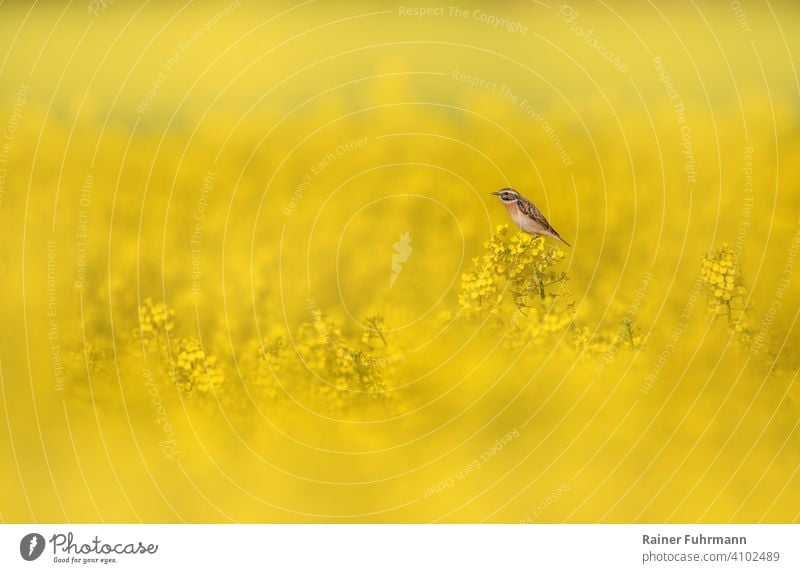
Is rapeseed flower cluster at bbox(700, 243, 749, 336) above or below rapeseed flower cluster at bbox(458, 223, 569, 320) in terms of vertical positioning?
below

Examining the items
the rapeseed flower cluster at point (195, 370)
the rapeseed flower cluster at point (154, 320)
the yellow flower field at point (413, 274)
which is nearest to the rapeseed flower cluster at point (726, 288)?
the yellow flower field at point (413, 274)

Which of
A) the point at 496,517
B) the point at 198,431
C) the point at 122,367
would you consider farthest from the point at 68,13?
the point at 496,517

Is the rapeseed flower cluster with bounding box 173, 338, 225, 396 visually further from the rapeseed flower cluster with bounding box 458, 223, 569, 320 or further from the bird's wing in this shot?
the bird's wing

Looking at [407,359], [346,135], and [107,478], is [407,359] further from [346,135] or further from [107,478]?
[107,478]
